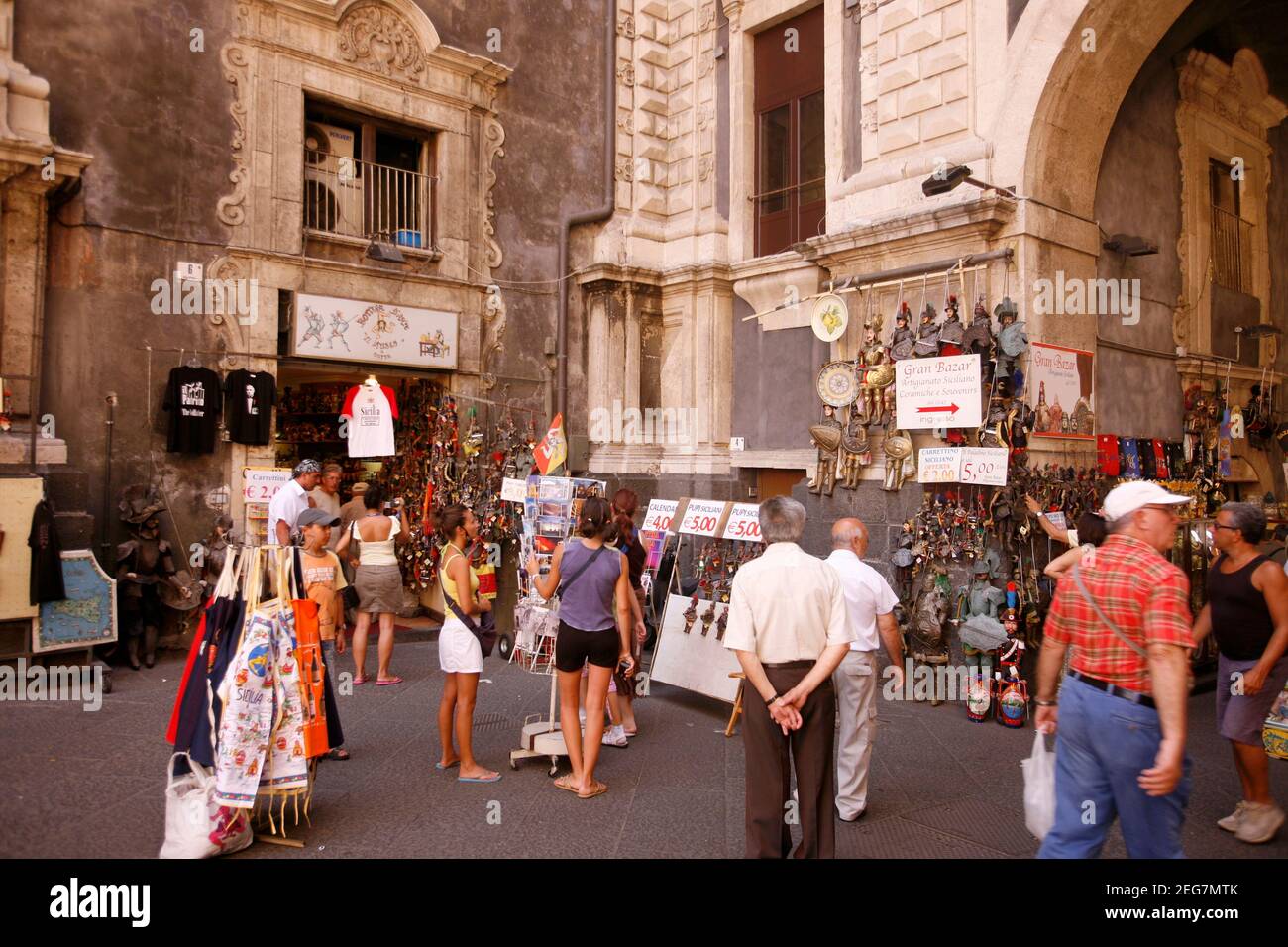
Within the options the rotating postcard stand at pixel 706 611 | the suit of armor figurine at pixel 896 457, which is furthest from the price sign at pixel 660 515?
the suit of armor figurine at pixel 896 457

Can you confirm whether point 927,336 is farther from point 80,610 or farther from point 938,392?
point 80,610

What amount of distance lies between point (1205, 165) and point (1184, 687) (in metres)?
10.5

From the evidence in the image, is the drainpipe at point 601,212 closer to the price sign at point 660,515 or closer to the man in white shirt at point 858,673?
the price sign at point 660,515

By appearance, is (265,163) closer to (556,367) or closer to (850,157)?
(556,367)

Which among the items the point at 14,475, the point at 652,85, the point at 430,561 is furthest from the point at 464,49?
the point at 14,475

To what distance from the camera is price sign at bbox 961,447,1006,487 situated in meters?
7.80

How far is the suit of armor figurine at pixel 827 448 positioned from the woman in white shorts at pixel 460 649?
4687mm

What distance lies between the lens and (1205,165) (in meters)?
11.1

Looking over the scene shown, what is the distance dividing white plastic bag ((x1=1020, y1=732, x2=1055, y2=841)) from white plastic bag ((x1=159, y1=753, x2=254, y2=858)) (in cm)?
382

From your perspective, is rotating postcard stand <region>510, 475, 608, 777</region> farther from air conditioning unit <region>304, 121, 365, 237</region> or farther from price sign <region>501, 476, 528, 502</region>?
air conditioning unit <region>304, 121, 365, 237</region>

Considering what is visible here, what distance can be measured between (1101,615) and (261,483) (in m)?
8.45

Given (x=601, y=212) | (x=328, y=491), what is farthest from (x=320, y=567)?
(x=601, y=212)

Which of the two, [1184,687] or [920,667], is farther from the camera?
[920,667]

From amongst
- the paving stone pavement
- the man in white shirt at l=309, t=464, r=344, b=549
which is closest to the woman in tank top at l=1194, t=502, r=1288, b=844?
the paving stone pavement
